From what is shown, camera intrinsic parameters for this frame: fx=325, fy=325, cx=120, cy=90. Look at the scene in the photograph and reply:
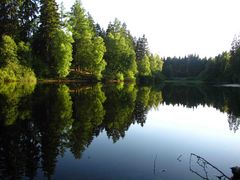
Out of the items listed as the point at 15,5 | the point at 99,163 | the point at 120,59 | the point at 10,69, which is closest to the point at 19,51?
the point at 10,69

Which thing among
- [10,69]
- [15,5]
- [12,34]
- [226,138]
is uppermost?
[15,5]

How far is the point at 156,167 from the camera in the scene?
11.7 m

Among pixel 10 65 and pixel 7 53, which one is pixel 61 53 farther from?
pixel 10 65

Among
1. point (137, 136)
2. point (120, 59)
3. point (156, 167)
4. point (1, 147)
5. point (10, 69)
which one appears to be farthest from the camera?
point (120, 59)

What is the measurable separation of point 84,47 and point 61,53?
9.66 meters

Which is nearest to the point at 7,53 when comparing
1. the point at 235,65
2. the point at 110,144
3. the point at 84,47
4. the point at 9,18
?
the point at 9,18

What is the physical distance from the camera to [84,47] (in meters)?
65.4

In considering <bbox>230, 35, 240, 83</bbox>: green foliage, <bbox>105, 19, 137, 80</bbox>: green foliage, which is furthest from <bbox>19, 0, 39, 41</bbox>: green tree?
<bbox>230, 35, 240, 83</bbox>: green foliage

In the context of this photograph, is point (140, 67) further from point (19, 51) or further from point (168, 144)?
point (168, 144)

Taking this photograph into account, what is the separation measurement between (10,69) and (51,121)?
107 ft

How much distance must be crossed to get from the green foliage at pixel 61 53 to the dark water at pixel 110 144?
30936mm

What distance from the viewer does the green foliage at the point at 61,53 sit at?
56.2m

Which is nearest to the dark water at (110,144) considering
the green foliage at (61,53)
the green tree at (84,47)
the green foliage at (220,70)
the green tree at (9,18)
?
the green foliage at (61,53)

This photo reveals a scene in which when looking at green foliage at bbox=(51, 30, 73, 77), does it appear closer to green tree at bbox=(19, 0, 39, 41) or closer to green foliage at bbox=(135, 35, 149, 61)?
green tree at bbox=(19, 0, 39, 41)
